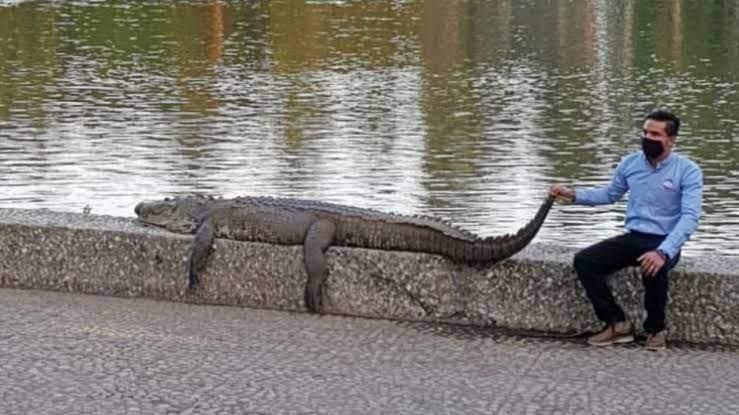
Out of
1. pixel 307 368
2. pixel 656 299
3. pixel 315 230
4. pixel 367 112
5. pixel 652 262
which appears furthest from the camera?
pixel 367 112

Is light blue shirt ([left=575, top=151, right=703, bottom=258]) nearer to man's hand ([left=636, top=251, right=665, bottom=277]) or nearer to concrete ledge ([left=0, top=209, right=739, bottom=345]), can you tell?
man's hand ([left=636, top=251, right=665, bottom=277])

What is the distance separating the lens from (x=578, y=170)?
20.7 m

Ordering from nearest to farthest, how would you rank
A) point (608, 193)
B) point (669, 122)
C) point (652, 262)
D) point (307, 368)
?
point (307, 368)
point (652, 262)
point (669, 122)
point (608, 193)

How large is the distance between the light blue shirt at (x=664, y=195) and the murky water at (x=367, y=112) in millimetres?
7002

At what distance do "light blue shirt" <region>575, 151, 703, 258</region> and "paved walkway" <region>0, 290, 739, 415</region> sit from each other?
2.16 feet

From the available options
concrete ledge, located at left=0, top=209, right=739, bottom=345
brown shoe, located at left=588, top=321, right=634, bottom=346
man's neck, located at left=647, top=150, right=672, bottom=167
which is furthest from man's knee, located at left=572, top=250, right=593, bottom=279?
man's neck, located at left=647, top=150, right=672, bottom=167

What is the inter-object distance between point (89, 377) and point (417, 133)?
16.8 m

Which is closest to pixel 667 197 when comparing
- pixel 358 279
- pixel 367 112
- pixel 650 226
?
pixel 650 226

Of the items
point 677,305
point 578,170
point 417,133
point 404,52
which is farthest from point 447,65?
point 677,305

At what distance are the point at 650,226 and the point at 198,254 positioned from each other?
259cm

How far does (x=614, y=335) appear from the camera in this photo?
8758mm

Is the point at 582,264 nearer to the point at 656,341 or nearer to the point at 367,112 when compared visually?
the point at 656,341

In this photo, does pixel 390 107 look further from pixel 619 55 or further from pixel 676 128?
pixel 676 128

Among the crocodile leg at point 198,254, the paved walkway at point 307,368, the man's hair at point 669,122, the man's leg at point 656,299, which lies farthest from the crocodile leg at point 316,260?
the man's hair at point 669,122
